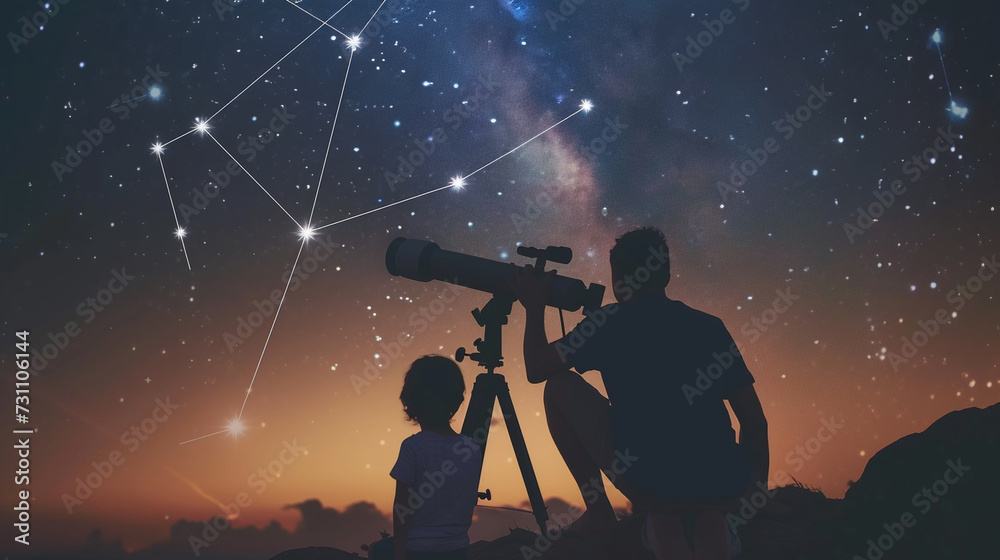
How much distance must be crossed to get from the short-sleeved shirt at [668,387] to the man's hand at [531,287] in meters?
0.38

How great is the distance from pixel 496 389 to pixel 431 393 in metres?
0.63

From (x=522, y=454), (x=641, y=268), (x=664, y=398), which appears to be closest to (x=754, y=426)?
(x=664, y=398)

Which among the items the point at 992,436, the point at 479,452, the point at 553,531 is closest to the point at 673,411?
the point at 479,452

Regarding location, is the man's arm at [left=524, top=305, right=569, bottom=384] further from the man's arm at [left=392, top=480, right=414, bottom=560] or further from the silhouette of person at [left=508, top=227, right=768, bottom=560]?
the man's arm at [left=392, top=480, right=414, bottom=560]

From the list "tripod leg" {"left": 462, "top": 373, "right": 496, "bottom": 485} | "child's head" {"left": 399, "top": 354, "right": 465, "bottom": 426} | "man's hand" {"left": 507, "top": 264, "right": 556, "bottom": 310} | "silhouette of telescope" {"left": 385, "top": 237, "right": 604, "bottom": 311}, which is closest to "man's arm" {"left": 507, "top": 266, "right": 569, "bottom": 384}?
"man's hand" {"left": 507, "top": 264, "right": 556, "bottom": 310}

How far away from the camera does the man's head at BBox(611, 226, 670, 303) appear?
9.12ft

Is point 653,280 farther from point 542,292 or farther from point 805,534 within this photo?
point 805,534

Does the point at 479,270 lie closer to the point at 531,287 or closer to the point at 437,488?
the point at 531,287

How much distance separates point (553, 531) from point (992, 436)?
260 cm

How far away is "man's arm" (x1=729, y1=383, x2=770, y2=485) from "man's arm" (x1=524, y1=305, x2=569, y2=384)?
74 centimetres

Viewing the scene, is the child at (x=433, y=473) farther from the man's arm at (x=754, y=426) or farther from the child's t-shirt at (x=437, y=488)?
the man's arm at (x=754, y=426)

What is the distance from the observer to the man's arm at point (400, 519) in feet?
9.27

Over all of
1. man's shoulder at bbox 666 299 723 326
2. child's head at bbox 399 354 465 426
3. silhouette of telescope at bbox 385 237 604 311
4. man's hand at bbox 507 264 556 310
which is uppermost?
silhouette of telescope at bbox 385 237 604 311

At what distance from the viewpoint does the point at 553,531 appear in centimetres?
429
